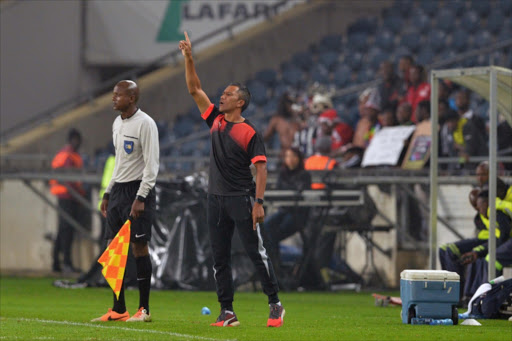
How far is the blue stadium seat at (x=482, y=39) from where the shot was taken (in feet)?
72.3

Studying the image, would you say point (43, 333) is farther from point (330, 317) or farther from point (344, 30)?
point (344, 30)

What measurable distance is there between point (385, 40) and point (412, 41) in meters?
0.65

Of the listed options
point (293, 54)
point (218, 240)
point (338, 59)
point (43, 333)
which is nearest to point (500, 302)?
point (218, 240)

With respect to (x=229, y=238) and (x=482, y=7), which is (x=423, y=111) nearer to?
(x=482, y=7)

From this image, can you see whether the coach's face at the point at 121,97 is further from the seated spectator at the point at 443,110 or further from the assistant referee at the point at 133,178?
the seated spectator at the point at 443,110

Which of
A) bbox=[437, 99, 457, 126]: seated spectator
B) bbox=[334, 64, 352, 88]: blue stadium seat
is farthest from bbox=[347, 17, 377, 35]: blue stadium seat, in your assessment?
bbox=[437, 99, 457, 126]: seated spectator

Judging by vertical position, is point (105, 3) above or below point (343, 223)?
above

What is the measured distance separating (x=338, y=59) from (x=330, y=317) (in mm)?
13674

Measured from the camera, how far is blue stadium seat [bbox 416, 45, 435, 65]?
22.1m

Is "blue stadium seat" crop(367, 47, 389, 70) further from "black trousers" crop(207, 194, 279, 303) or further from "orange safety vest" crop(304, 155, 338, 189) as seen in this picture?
"black trousers" crop(207, 194, 279, 303)

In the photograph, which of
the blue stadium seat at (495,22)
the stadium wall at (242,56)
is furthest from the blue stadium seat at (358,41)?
the blue stadium seat at (495,22)

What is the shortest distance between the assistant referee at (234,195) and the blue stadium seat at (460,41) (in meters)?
13.8

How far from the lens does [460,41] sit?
22422 millimetres

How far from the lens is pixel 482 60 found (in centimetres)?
2167
